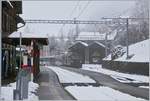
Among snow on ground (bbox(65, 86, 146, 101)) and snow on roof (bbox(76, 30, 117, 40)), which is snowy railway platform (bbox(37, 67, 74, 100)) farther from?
snow on roof (bbox(76, 30, 117, 40))

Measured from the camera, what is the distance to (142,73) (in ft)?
162

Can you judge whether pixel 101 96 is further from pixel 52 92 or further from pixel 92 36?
pixel 92 36

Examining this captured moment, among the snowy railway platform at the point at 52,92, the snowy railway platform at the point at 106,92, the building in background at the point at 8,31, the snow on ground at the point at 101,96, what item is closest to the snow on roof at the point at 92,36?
the building in background at the point at 8,31

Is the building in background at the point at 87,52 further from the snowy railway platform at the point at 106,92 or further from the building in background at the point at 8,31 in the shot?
the snowy railway platform at the point at 106,92

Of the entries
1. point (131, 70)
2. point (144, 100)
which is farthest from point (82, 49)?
point (144, 100)

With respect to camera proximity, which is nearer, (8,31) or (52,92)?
(52,92)

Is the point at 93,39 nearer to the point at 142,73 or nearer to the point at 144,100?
the point at 142,73

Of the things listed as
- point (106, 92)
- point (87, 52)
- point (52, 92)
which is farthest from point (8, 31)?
point (87, 52)

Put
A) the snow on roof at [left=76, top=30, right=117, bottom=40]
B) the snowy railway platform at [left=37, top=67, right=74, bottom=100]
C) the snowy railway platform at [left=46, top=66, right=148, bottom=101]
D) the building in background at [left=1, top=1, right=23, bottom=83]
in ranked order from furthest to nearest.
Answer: the snow on roof at [left=76, top=30, right=117, bottom=40], the building in background at [left=1, top=1, right=23, bottom=83], the snowy railway platform at [left=37, top=67, right=74, bottom=100], the snowy railway platform at [left=46, top=66, right=148, bottom=101]

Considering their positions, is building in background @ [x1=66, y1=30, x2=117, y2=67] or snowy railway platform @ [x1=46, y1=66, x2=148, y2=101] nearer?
snowy railway platform @ [x1=46, y1=66, x2=148, y2=101]

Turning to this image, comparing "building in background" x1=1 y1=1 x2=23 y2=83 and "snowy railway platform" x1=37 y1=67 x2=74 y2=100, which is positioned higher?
"building in background" x1=1 y1=1 x2=23 y2=83

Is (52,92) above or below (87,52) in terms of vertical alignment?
below

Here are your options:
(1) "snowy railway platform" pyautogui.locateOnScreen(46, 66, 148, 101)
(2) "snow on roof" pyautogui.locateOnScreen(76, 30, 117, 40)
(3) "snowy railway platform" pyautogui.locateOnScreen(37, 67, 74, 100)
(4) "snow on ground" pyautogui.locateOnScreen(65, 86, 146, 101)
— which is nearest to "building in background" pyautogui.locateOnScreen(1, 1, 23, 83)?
(3) "snowy railway platform" pyautogui.locateOnScreen(37, 67, 74, 100)

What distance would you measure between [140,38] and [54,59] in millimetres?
53962
